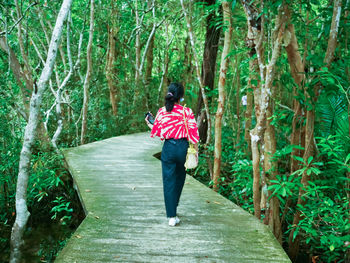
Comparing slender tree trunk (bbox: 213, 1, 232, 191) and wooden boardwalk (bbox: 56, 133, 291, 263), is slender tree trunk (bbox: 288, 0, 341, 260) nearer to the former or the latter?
wooden boardwalk (bbox: 56, 133, 291, 263)

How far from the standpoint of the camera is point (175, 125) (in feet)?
13.0

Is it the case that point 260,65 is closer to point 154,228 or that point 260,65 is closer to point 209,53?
point 154,228

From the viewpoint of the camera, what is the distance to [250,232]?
12.1 ft

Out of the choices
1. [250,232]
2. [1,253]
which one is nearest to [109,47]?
[1,253]

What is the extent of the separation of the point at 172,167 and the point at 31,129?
207cm

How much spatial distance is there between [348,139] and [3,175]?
18.3 ft

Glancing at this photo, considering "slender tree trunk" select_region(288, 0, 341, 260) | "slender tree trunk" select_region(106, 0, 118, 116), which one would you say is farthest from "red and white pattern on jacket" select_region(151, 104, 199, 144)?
"slender tree trunk" select_region(106, 0, 118, 116)

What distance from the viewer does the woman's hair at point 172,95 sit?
3918mm

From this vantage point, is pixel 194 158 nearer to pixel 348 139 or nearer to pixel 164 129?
pixel 164 129

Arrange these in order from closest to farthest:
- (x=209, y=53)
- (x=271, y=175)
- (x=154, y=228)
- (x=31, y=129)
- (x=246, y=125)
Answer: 1. (x=154, y=228)
2. (x=271, y=175)
3. (x=31, y=129)
4. (x=246, y=125)
5. (x=209, y=53)

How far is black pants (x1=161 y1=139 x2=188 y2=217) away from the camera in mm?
3908

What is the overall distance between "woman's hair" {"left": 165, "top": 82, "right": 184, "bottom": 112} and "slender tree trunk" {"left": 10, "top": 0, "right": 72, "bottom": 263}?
1.74m

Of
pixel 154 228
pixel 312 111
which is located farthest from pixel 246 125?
pixel 154 228

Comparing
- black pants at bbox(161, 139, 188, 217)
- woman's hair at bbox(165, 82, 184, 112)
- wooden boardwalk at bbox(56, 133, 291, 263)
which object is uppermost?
woman's hair at bbox(165, 82, 184, 112)
